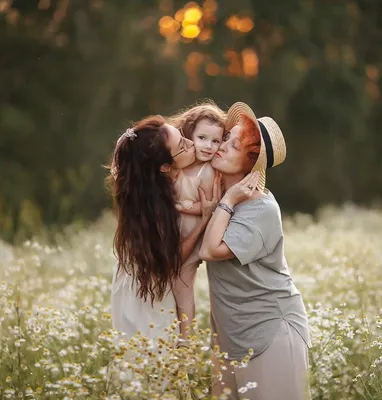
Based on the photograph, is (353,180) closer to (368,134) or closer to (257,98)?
(368,134)

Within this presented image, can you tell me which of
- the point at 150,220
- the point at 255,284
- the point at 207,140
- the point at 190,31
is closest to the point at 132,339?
the point at 255,284

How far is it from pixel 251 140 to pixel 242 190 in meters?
0.32

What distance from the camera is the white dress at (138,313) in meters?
4.62

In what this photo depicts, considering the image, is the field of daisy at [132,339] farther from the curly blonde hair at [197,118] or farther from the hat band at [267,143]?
the curly blonde hair at [197,118]

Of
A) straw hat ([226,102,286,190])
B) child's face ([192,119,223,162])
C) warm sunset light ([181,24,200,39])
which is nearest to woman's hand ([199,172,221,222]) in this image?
child's face ([192,119,223,162])

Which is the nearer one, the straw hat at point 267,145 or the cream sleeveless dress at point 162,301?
the straw hat at point 267,145

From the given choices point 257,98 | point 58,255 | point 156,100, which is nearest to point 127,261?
point 58,255

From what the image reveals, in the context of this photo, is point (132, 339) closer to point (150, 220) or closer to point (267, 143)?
point (150, 220)

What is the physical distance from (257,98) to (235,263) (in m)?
21.1

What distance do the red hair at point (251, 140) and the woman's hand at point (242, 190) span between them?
0.47 ft

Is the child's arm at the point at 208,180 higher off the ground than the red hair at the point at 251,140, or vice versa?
the red hair at the point at 251,140

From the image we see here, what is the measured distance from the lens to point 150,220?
4535 millimetres

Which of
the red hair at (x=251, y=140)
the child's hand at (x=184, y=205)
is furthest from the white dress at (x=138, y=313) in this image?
the red hair at (x=251, y=140)

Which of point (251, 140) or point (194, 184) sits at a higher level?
point (251, 140)
